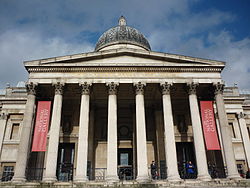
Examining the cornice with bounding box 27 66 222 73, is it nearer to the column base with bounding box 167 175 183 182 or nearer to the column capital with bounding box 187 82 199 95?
the column capital with bounding box 187 82 199 95

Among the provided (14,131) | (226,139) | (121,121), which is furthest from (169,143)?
(14,131)

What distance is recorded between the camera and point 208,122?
1877 cm

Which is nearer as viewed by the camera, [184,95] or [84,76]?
[84,76]

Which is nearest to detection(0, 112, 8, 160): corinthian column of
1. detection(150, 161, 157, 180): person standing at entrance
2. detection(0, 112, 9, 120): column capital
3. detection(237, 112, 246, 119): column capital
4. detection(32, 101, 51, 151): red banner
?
detection(0, 112, 9, 120): column capital

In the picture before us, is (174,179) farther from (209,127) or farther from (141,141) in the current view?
(209,127)

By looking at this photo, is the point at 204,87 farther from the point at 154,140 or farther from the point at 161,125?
the point at 154,140

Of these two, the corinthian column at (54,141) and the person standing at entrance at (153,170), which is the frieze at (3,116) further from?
the person standing at entrance at (153,170)

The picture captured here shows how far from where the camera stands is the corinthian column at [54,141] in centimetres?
1656

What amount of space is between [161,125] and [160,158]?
3076 mm

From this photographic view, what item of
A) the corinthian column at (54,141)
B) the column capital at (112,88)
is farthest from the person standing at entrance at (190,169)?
the corinthian column at (54,141)

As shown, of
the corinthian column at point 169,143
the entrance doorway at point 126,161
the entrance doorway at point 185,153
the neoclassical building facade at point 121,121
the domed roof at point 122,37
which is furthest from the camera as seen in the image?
the domed roof at point 122,37

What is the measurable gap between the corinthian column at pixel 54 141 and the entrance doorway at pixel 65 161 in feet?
13.2

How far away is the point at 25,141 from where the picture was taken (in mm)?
17750

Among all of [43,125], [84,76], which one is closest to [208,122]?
[84,76]
